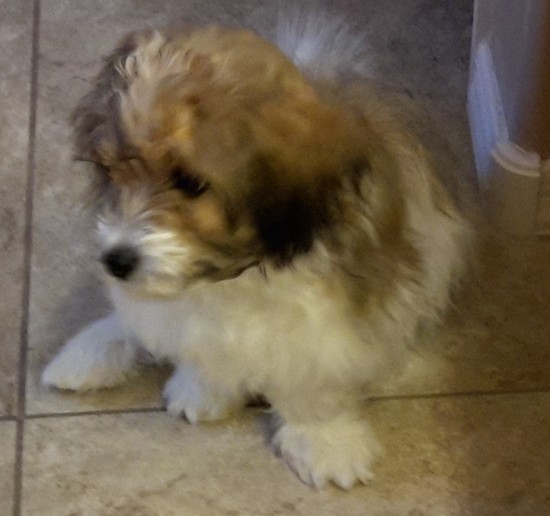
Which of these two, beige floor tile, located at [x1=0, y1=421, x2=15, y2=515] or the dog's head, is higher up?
the dog's head

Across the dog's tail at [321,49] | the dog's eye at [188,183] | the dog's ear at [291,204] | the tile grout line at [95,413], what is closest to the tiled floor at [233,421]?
the tile grout line at [95,413]

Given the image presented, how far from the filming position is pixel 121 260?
107cm

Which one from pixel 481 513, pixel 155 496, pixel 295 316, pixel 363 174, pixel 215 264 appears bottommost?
pixel 155 496

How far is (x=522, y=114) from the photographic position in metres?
1.54

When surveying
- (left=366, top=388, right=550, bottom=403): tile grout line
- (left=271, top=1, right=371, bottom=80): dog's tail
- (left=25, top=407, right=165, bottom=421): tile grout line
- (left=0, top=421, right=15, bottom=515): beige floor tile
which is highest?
(left=271, top=1, right=371, bottom=80): dog's tail

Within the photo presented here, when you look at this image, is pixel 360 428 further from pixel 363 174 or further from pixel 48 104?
pixel 48 104

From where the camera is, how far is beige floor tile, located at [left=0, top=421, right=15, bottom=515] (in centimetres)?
148

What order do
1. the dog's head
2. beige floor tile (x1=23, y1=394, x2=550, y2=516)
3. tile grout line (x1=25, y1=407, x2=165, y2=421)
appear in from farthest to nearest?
tile grout line (x1=25, y1=407, x2=165, y2=421) < beige floor tile (x1=23, y1=394, x2=550, y2=516) < the dog's head

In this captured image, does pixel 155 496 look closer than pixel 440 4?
Yes

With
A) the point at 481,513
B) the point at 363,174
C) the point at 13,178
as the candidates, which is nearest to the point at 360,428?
the point at 481,513

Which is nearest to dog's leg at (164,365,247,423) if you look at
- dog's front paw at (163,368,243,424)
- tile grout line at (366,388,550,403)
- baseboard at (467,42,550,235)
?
dog's front paw at (163,368,243,424)

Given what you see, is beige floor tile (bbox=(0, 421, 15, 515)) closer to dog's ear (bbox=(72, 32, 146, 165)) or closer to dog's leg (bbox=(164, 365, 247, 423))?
dog's leg (bbox=(164, 365, 247, 423))

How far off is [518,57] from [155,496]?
34.2 inches

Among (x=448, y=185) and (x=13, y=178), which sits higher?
(x=448, y=185)
